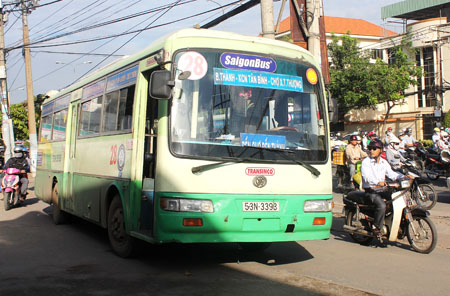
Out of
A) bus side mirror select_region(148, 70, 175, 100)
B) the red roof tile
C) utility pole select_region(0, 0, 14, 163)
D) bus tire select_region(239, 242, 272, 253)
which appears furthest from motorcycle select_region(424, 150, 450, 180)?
the red roof tile

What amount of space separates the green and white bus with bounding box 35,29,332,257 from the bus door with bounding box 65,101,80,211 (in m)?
2.40

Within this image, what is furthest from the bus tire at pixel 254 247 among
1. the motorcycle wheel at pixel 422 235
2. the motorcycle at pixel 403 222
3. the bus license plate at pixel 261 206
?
the motorcycle wheel at pixel 422 235

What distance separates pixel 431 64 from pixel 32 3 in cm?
3145

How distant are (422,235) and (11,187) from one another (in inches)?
388

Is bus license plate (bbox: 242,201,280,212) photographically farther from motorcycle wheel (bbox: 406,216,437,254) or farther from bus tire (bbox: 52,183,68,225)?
bus tire (bbox: 52,183,68,225)

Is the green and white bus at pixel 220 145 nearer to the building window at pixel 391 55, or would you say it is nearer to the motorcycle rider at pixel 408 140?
the motorcycle rider at pixel 408 140

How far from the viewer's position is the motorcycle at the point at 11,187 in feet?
41.4

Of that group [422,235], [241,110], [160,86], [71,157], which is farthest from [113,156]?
[422,235]

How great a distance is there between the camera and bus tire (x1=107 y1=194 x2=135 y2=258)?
6.73 meters

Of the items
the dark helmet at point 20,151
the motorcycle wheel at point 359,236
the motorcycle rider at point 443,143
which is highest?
the motorcycle rider at point 443,143

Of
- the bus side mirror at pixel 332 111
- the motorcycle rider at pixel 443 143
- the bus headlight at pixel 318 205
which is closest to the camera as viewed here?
the bus headlight at pixel 318 205

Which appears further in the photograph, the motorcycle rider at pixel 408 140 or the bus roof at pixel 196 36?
the motorcycle rider at pixel 408 140

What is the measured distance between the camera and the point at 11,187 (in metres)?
12.7

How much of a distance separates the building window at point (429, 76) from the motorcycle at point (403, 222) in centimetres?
3696
